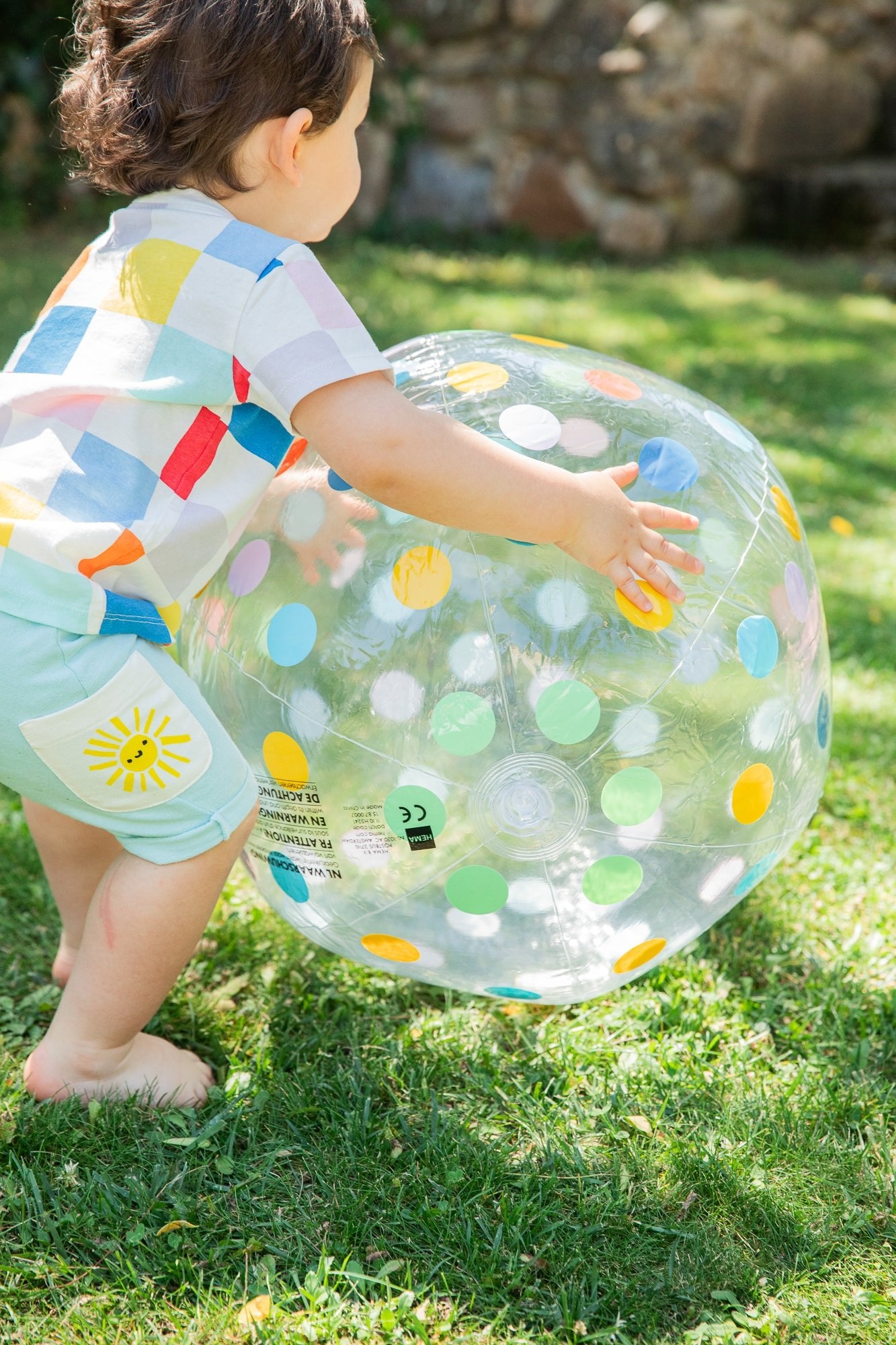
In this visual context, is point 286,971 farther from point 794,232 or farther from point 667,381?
point 794,232

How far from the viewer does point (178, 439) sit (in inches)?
65.3

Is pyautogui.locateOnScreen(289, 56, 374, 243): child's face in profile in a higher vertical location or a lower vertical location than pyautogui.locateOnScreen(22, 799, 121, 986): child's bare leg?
higher

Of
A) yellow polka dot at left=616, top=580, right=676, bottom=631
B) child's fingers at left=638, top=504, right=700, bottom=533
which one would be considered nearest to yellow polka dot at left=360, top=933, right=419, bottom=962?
yellow polka dot at left=616, top=580, right=676, bottom=631

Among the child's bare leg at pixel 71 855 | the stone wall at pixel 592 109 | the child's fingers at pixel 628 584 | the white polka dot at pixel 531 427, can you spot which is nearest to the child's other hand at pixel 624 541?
the child's fingers at pixel 628 584

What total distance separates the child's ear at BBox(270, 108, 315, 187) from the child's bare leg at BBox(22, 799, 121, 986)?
1.03 metres

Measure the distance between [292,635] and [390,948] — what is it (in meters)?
0.50

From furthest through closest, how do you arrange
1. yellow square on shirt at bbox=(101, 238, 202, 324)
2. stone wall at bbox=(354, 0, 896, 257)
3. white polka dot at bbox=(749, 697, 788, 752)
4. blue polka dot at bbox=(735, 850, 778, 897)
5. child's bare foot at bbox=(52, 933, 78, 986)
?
stone wall at bbox=(354, 0, 896, 257)
child's bare foot at bbox=(52, 933, 78, 986)
blue polka dot at bbox=(735, 850, 778, 897)
white polka dot at bbox=(749, 697, 788, 752)
yellow square on shirt at bbox=(101, 238, 202, 324)

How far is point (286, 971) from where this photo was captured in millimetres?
2191

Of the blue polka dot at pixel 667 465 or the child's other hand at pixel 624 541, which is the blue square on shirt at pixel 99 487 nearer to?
the child's other hand at pixel 624 541

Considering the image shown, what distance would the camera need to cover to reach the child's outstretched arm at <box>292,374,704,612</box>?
5.28 ft

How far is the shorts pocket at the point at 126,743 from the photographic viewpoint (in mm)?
1630

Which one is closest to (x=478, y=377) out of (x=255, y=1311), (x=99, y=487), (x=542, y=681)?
(x=542, y=681)

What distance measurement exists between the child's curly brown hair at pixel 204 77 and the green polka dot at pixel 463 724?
0.75 m

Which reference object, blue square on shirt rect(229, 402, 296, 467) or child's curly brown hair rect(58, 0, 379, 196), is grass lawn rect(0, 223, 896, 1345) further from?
child's curly brown hair rect(58, 0, 379, 196)
